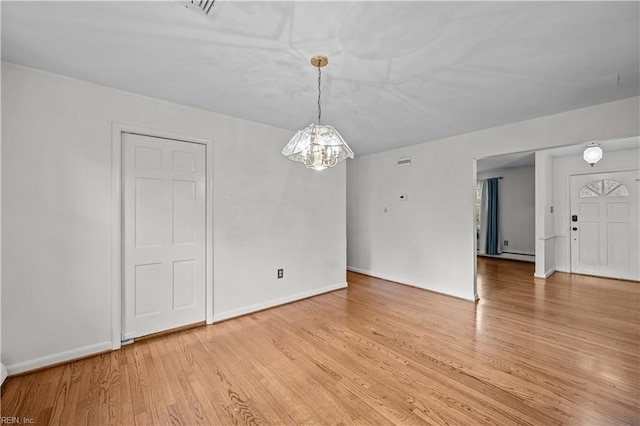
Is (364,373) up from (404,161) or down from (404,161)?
down

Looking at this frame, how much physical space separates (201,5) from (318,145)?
109 centimetres

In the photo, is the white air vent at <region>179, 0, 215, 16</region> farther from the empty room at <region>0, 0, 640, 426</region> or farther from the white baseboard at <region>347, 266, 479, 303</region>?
the white baseboard at <region>347, 266, 479, 303</region>

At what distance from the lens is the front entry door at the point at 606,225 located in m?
4.95

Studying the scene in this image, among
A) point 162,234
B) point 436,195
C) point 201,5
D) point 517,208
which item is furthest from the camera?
point 517,208

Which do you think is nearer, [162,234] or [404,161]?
[162,234]

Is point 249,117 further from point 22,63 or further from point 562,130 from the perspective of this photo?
point 562,130

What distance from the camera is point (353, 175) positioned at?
575 cm

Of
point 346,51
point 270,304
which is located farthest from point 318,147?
point 270,304

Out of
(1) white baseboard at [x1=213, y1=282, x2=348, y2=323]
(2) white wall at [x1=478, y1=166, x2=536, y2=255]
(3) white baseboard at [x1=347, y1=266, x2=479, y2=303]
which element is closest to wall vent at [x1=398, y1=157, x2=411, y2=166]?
(3) white baseboard at [x1=347, y1=266, x2=479, y2=303]

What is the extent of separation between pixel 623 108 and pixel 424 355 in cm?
321

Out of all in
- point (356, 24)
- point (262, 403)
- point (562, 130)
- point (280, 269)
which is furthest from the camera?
point (280, 269)

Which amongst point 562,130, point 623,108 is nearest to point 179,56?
point 562,130

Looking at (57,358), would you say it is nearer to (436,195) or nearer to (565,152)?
(436,195)

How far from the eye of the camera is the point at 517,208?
716cm
